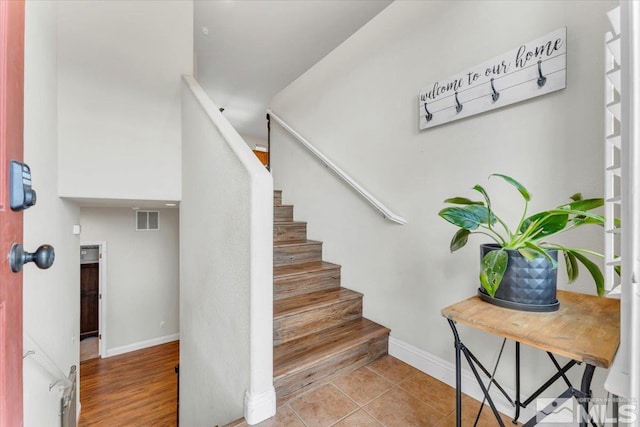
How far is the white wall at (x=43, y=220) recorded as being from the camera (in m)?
1.39

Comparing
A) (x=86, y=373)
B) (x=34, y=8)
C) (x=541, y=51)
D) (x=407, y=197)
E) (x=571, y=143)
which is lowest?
(x=86, y=373)

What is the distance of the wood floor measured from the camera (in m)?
3.24

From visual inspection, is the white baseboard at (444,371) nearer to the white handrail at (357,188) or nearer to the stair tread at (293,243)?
the white handrail at (357,188)

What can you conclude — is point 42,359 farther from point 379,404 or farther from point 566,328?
point 566,328

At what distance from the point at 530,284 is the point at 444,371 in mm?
920

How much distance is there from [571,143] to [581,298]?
67 cm

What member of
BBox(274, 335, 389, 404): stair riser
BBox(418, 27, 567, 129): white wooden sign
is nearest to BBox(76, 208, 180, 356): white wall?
BBox(274, 335, 389, 404): stair riser

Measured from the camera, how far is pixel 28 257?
0.67 m

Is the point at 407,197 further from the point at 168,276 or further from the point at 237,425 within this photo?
the point at 168,276

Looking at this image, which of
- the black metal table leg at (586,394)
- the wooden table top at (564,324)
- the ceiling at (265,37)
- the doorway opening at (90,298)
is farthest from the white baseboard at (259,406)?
the doorway opening at (90,298)

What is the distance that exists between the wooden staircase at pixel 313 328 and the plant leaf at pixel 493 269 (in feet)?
3.51

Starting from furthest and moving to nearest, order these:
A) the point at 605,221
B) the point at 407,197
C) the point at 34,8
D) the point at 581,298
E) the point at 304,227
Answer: the point at 304,227
the point at 407,197
the point at 34,8
the point at 581,298
the point at 605,221

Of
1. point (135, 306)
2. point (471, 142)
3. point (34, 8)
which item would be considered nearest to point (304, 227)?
point (471, 142)

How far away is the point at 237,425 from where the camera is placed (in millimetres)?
1286
